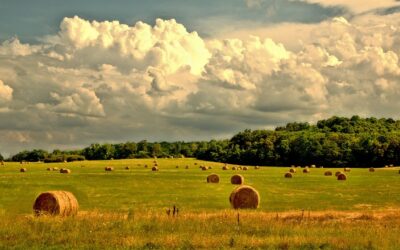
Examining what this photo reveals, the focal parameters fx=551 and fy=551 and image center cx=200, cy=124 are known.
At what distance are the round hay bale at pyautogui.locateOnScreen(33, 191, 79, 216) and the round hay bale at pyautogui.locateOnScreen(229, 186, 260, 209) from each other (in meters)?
11.1

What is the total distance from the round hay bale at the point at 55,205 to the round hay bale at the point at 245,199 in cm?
1106

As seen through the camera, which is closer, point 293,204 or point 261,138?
point 293,204

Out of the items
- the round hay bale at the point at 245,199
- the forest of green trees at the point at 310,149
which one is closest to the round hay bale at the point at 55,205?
the round hay bale at the point at 245,199

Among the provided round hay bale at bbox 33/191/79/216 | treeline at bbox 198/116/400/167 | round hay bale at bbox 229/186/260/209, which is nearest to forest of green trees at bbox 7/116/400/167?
treeline at bbox 198/116/400/167

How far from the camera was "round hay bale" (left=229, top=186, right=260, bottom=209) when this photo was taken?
1417 inches

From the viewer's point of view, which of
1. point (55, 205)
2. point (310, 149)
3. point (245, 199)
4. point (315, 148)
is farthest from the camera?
point (310, 149)

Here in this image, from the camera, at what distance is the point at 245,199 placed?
36.2 metres

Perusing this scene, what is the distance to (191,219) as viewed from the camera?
948 inches

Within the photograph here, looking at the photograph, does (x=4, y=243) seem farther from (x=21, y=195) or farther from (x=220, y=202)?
(x=21, y=195)

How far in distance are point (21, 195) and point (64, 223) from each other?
23.1 metres

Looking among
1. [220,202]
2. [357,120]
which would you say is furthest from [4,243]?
[357,120]

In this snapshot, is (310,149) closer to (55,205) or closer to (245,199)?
(245,199)

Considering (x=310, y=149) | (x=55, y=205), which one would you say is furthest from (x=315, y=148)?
(x=55, y=205)

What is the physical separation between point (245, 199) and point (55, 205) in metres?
12.7
